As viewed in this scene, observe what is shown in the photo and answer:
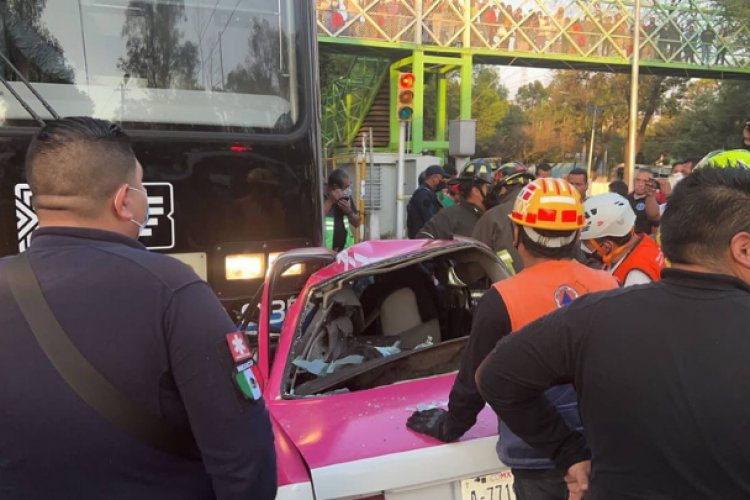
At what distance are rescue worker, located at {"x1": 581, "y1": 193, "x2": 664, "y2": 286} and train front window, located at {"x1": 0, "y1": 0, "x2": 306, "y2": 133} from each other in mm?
1715

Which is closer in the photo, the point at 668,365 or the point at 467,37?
the point at 668,365

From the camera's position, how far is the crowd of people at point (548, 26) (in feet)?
53.4

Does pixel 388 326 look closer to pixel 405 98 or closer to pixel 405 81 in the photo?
pixel 405 98

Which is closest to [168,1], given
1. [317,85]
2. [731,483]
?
[317,85]

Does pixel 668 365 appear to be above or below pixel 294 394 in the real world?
above

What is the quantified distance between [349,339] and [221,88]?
1524mm

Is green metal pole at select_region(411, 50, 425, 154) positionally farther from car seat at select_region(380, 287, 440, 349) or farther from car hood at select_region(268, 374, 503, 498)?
car hood at select_region(268, 374, 503, 498)

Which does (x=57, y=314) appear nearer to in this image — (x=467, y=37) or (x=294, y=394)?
(x=294, y=394)

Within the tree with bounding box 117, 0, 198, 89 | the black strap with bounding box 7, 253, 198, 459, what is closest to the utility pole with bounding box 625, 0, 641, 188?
the tree with bounding box 117, 0, 198, 89

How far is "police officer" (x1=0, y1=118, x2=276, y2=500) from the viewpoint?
49.6 inches

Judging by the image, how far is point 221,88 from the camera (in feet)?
11.0

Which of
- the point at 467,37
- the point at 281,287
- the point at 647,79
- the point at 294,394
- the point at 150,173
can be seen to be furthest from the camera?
the point at 647,79

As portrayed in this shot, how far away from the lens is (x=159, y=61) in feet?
10.6

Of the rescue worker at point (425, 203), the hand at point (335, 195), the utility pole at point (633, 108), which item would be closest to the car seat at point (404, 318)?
the hand at point (335, 195)
